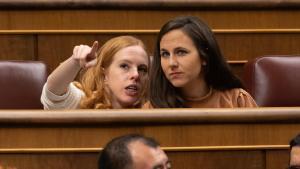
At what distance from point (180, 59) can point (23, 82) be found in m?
0.16

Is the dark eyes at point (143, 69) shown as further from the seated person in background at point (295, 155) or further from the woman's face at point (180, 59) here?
the seated person in background at point (295, 155)

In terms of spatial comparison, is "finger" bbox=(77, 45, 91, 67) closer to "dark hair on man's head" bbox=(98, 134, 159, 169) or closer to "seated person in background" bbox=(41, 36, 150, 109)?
"seated person in background" bbox=(41, 36, 150, 109)

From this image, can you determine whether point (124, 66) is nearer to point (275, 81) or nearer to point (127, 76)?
point (127, 76)

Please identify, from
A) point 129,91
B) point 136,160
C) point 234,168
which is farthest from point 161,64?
point 136,160

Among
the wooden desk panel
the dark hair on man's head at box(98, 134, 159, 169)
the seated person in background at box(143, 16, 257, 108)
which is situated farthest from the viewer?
the seated person in background at box(143, 16, 257, 108)

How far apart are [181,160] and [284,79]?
220 millimetres

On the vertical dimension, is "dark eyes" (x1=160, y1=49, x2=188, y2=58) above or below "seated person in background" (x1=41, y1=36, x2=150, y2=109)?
above

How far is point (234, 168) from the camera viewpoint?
708 millimetres

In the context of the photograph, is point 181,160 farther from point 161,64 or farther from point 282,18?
point 282,18

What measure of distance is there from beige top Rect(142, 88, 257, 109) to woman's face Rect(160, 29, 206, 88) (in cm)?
2

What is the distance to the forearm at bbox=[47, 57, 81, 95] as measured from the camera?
76cm

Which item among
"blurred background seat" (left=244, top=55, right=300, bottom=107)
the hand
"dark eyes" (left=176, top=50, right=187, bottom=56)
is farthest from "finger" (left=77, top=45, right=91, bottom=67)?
"blurred background seat" (left=244, top=55, right=300, bottom=107)

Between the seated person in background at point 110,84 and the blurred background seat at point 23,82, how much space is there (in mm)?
43

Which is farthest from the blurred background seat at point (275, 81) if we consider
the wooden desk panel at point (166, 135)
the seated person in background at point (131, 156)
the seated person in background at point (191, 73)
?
the seated person in background at point (131, 156)
